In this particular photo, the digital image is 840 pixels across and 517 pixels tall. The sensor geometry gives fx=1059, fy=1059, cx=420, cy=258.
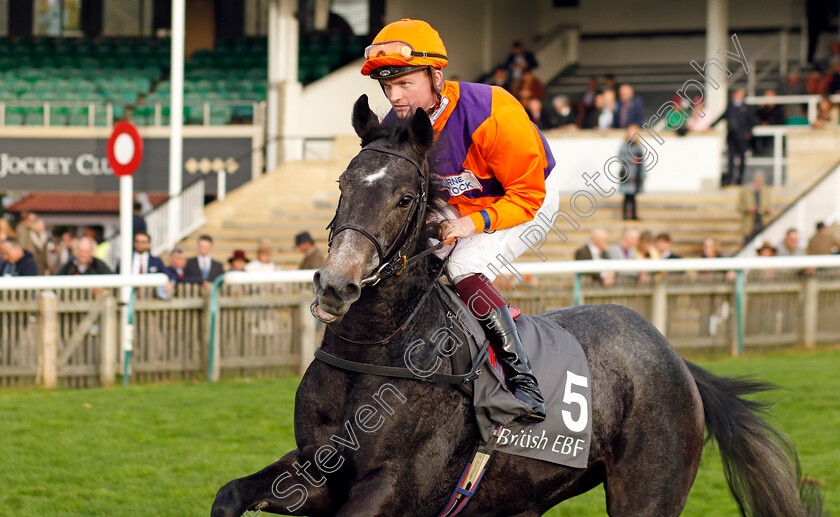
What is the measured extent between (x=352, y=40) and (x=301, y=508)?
17.5 meters

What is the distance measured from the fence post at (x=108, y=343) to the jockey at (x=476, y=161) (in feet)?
18.7

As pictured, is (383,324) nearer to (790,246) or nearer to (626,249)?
(626,249)

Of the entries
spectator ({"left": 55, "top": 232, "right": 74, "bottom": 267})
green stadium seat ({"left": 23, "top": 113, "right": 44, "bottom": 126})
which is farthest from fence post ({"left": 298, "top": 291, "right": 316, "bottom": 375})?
green stadium seat ({"left": 23, "top": 113, "right": 44, "bottom": 126})

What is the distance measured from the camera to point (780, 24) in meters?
19.8

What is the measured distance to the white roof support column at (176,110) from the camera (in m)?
14.5

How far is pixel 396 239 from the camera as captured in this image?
10.6ft

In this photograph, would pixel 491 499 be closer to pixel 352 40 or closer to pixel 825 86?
pixel 825 86

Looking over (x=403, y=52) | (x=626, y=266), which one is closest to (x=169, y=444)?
(x=403, y=52)

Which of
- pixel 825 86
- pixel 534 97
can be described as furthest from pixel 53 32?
pixel 825 86

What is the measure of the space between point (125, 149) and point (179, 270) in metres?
1.44

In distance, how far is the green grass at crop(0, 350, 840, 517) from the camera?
210 inches

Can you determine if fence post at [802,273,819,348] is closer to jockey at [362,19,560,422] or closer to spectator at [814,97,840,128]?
spectator at [814,97,840,128]

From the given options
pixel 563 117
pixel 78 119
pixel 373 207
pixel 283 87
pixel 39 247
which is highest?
pixel 283 87

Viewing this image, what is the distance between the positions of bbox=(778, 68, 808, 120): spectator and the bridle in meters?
14.6
